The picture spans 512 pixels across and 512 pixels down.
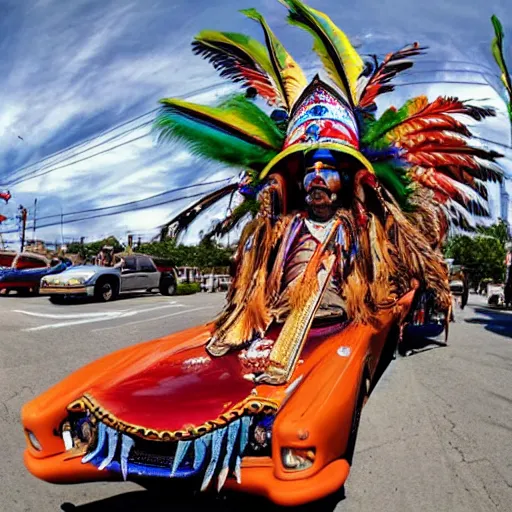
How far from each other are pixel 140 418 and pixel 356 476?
1.52 metres

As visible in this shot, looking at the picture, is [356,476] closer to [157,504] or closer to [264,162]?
[157,504]

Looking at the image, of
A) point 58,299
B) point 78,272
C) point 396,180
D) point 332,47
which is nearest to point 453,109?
point 396,180

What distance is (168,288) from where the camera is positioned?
17.6 m

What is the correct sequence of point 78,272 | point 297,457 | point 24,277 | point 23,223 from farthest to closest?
point 23,223, point 24,277, point 78,272, point 297,457

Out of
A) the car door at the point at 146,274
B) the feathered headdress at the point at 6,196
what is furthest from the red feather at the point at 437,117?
the feathered headdress at the point at 6,196

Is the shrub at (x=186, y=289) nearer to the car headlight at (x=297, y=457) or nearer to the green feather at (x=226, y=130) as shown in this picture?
the green feather at (x=226, y=130)

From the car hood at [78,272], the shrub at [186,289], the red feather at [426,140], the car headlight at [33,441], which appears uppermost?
the red feather at [426,140]

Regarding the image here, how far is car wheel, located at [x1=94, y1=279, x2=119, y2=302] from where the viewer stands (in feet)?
41.7

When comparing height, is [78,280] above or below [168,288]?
above

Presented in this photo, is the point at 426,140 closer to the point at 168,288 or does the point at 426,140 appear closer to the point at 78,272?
the point at 78,272

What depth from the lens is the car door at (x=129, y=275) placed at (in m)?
14.0

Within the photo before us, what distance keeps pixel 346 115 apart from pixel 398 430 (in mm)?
2855

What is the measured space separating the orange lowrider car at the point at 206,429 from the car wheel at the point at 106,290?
10109 mm

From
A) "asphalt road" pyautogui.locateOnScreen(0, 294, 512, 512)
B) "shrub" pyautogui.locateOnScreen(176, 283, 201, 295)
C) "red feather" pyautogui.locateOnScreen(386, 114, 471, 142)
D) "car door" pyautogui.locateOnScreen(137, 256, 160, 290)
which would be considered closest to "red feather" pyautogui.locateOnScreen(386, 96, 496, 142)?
"red feather" pyautogui.locateOnScreen(386, 114, 471, 142)
